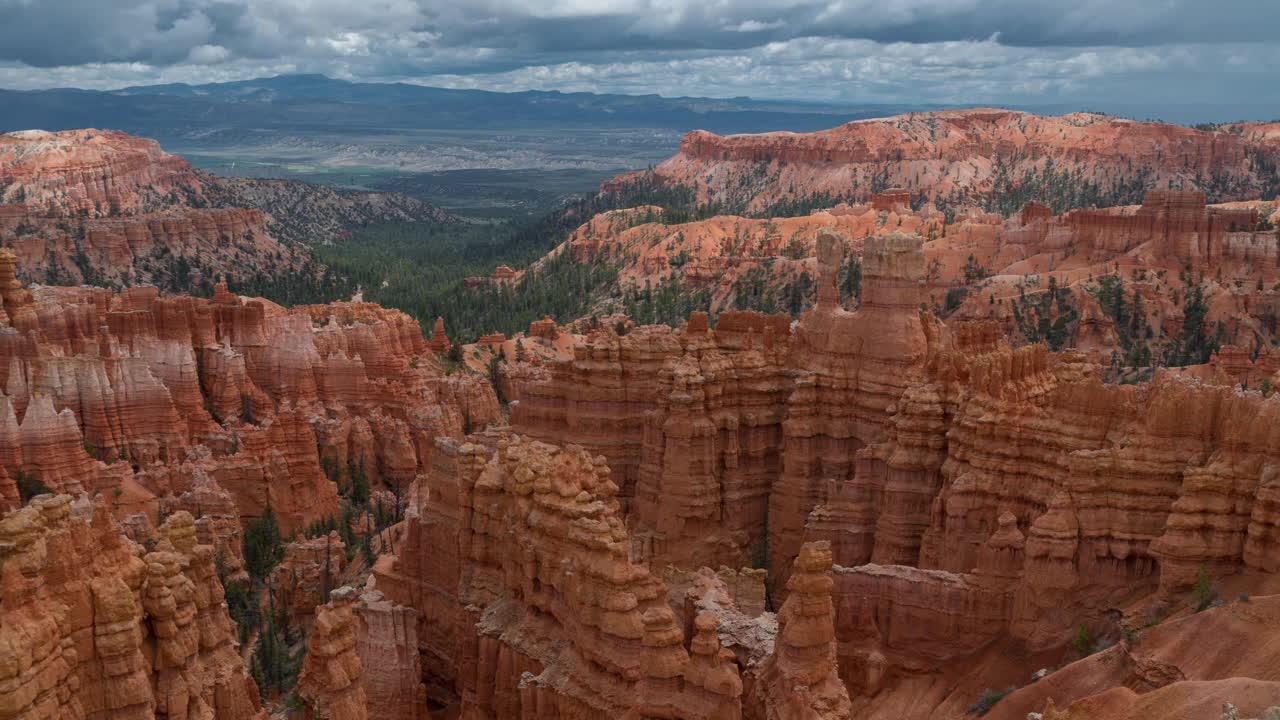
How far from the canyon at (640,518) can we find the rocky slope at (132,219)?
46048mm

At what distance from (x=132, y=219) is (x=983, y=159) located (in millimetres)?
113687

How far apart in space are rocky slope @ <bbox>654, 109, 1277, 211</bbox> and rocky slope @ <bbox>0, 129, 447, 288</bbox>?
221 feet

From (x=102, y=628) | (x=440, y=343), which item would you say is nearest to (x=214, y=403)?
(x=440, y=343)

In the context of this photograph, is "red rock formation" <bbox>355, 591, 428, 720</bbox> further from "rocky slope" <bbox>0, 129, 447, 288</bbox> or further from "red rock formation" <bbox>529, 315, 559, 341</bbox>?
"rocky slope" <bbox>0, 129, 447, 288</bbox>

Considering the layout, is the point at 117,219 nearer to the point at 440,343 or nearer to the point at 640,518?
the point at 440,343

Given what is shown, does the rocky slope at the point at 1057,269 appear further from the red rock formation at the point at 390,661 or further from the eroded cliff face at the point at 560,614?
the red rock formation at the point at 390,661

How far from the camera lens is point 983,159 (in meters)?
175

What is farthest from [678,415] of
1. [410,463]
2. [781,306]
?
[781,306]

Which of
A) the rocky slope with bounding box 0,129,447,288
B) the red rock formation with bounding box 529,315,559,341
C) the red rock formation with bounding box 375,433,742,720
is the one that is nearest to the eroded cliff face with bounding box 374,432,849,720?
the red rock formation with bounding box 375,433,742,720

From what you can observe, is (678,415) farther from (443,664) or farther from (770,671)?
(770,671)

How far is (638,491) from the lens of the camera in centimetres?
3653

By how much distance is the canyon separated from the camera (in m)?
19.8

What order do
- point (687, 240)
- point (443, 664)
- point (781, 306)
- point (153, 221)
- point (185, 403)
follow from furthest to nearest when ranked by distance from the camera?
point (687, 240) → point (153, 221) → point (781, 306) → point (185, 403) → point (443, 664)

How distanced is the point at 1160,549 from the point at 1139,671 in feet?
11.8
